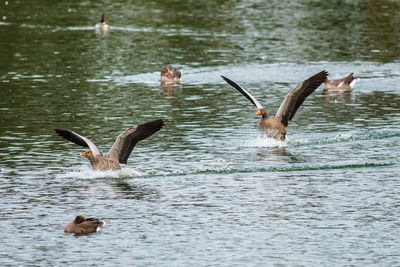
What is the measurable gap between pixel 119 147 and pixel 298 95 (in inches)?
267

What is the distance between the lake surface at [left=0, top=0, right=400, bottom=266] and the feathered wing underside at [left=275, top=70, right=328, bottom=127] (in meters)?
1.05

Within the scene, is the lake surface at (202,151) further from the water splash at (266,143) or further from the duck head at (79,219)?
the duck head at (79,219)

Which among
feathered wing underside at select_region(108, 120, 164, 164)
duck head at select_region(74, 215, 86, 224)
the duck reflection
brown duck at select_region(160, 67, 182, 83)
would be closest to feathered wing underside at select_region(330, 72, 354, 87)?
the duck reflection

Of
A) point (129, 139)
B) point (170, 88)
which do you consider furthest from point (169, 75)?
point (129, 139)

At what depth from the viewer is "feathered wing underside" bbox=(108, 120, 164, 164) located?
23.9 m

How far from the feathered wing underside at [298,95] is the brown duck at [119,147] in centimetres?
567

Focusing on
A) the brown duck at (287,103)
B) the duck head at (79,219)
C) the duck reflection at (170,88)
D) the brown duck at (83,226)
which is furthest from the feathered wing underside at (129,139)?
the duck reflection at (170,88)

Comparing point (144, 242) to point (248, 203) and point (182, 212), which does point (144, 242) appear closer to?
point (182, 212)

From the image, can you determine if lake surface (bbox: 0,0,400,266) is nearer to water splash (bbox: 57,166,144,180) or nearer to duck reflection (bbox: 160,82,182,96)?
water splash (bbox: 57,166,144,180)

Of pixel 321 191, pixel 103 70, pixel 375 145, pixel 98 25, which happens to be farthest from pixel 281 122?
pixel 98 25

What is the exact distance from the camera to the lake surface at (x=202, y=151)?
1794cm

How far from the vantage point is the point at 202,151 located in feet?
88.6

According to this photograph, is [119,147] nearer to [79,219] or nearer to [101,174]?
[101,174]

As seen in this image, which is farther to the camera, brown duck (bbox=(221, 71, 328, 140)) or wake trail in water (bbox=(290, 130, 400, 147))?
wake trail in water (bbox=(290, 130, 400, 147))
